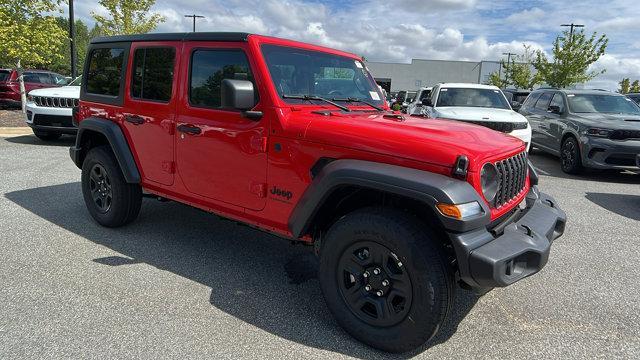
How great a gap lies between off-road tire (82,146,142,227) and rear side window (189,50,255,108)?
1.38 m

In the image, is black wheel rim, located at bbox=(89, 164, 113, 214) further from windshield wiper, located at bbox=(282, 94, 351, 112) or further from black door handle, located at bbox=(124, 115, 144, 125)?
windshield wiper, located at bbox=(282, 94, 351, 112)

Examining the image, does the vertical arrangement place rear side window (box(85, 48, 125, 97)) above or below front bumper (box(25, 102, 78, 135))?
above

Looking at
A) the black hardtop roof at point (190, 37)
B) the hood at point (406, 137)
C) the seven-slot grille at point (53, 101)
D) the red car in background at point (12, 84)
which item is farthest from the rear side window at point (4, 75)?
the hood at point (406, 137)

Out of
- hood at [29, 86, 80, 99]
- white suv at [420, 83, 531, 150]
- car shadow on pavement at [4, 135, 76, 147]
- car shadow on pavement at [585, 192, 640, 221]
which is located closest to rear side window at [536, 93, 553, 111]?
white suv at [420, 83, 531, 150]

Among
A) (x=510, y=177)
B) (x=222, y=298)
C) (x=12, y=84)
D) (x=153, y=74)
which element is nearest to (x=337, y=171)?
(x=510, y=177)

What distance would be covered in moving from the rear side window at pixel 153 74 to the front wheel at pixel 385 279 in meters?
2.07

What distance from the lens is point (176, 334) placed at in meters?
2.92

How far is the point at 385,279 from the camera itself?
9.04ft

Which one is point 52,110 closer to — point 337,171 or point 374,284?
point 337,171

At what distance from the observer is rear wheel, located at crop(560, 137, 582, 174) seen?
8599 mm

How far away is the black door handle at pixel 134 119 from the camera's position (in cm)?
420

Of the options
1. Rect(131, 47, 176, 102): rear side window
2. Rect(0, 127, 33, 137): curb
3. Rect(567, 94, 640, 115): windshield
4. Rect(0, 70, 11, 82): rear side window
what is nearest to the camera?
Rect(131, 47, 176, 102): rear side window

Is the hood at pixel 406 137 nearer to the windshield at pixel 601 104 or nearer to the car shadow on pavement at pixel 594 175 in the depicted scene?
the car shadow on pavement at pixel 594 175

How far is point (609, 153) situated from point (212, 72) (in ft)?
23.9
